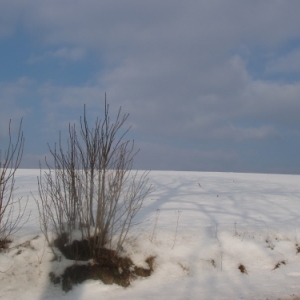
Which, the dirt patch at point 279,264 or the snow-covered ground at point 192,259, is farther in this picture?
the dirt patch at point 279,264

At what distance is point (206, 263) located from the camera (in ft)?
22.0

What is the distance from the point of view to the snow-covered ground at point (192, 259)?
5879 mm

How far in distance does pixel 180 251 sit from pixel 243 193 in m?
6.08

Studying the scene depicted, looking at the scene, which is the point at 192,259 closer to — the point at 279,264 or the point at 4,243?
the point at 279,264

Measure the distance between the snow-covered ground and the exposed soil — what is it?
0.36ft

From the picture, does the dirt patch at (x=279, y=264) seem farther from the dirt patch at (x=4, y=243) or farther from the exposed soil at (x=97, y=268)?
the dirt patch at (x=4, y=243)

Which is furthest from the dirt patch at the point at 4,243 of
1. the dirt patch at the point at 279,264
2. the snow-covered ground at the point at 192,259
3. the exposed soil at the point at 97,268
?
the dirt patch at the point at 279,264

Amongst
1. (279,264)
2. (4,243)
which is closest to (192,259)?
(279,264)

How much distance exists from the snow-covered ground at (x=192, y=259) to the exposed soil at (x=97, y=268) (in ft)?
0.36

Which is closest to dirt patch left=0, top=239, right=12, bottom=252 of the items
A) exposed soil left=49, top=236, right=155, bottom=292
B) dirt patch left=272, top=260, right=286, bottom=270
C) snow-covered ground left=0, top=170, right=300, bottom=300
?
snow-covered ground left=0, top=170, right=300, bottom=300

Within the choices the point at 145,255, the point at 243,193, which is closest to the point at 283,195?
the point at 243,193

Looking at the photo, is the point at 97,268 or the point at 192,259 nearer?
the point at 97,268

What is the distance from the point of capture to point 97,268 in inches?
247

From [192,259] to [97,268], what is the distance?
175 cm
